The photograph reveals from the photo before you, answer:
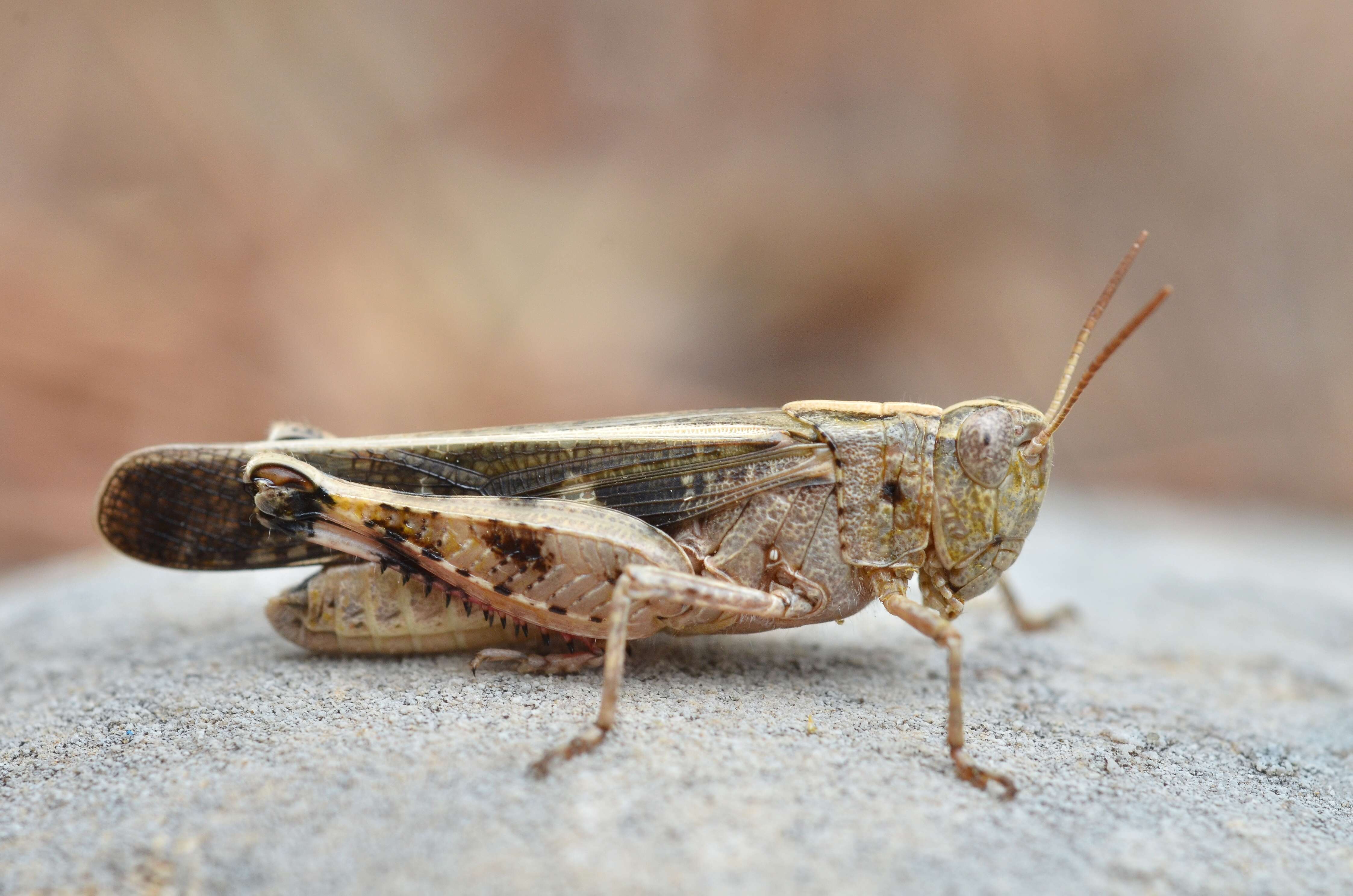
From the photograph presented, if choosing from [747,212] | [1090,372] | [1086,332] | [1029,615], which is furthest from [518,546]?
[747,212]

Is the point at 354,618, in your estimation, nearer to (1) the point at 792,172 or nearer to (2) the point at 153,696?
(2) the point at 153,696

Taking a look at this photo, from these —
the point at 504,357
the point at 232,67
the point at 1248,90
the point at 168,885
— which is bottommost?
the point at 168,885

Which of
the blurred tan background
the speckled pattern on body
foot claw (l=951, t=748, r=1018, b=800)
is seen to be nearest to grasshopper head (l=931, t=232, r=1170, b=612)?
the speckled pattern on body

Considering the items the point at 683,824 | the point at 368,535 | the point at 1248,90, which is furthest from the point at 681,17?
the point at 683,824

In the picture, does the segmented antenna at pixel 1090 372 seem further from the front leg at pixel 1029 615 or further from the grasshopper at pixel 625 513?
the front leg at pixel 1029 615

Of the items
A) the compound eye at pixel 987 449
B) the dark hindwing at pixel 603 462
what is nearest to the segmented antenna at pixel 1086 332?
the compound eye at pixel 987 449
